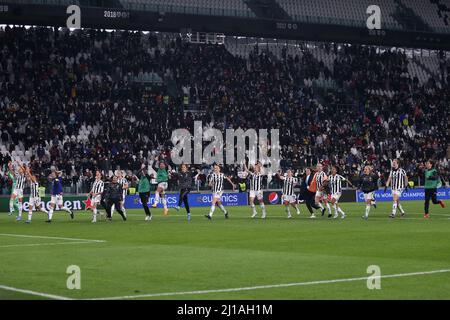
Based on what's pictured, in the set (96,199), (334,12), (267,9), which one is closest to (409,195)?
(334,12)

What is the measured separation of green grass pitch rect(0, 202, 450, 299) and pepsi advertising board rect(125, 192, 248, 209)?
17.4m

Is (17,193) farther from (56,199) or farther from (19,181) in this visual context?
(56,199)

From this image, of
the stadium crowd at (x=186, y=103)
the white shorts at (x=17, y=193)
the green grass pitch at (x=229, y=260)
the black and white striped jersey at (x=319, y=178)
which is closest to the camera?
the green grass pitch at (x=229, y=260)

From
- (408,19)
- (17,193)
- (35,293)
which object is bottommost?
(35,293)

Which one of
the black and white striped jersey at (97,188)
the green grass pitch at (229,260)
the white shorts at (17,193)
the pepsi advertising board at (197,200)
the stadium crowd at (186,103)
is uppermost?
the stadium crowd at (186,103)

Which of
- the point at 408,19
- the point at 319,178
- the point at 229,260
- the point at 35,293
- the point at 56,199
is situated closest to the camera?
the point at 35,293

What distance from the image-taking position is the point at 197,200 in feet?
171

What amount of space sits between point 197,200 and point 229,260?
3328 centimetres

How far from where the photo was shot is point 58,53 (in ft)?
192

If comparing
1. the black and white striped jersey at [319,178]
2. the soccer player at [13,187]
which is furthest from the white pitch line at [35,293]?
the black and white striped jersey at [319,178]

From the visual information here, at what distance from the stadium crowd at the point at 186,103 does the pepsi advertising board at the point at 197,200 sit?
75.3 inches

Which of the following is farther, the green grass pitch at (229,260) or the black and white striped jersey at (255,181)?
the black and white striped jersey at (255,181)

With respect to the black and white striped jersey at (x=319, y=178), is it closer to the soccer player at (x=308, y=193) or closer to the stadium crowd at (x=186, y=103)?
the soccer player at (x=308, y=193)

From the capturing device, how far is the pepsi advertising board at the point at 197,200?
1961 inches
